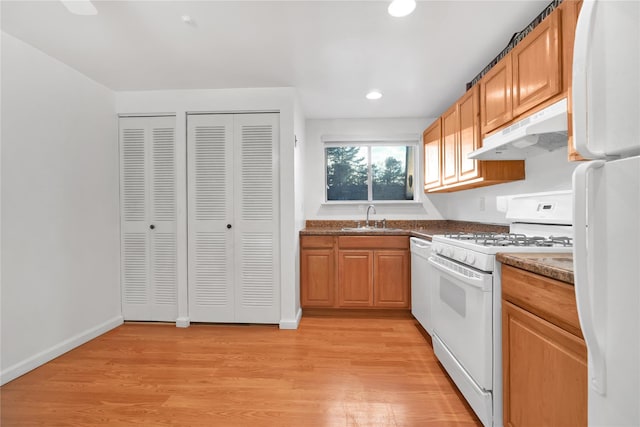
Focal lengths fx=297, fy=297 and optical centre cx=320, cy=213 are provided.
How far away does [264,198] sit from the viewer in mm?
2934

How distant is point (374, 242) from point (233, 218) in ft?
4.88

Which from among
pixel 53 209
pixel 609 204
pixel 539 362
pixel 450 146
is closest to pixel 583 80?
Result: pixel 609 204

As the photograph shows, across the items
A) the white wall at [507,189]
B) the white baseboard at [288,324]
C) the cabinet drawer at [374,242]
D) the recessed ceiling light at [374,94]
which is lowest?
the white baseboard at [288,324]

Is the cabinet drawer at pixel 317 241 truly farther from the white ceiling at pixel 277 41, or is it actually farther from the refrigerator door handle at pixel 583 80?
the refrigerator door handle at pixel 583 80

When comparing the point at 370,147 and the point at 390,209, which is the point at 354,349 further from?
the point at 370,147

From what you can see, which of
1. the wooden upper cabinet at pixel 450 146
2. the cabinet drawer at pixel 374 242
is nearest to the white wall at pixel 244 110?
the cabinet drawer at pixel 374 242

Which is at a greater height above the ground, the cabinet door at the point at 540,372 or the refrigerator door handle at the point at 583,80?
the refrigerator door handle at the point at 583,80

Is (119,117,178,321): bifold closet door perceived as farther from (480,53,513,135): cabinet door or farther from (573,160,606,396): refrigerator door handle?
(573,160,606,396): refrigerator door handle

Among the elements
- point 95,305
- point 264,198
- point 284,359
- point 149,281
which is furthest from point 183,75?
point 284,359

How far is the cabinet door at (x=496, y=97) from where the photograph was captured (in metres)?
1.96

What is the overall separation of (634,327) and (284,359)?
6.84 feet

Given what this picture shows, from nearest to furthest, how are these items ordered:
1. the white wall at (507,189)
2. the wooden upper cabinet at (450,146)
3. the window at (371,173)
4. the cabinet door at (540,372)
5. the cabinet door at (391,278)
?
the cabinet door at (540,372) → the white wall at (507,189) → the wooden upper cabinet at (450,146) → the cabinet door at (391,278) → the window at (371,173)

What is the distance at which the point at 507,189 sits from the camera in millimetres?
2578

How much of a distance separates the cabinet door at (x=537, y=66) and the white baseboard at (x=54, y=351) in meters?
3.71
